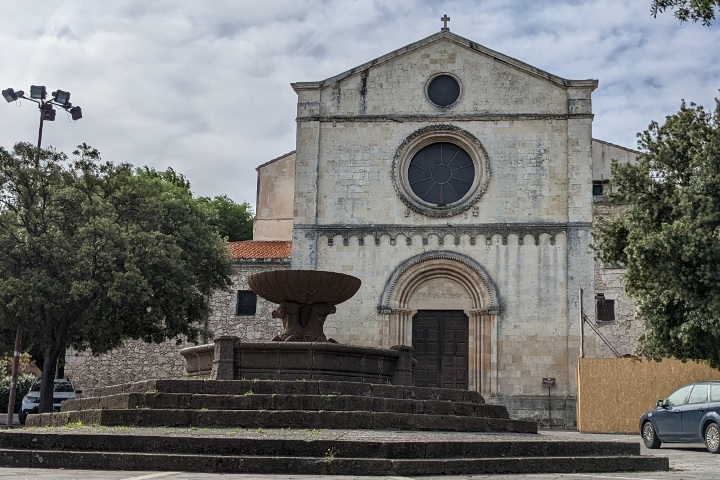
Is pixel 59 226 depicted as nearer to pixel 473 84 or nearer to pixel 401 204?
pixel 401 204

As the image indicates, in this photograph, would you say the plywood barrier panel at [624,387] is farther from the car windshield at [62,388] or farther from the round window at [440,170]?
the car windshield at [62,388]

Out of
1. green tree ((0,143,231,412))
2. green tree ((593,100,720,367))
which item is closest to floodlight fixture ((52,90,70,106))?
green tree ((0,143,231,412))

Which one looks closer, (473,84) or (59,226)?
(59,226)

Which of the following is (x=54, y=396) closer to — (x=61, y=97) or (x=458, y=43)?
(x=61, y=97)

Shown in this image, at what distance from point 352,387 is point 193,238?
42.7 ft

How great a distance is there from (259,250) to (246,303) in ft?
6.69

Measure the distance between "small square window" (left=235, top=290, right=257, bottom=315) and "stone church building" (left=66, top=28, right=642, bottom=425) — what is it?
5.24 meters

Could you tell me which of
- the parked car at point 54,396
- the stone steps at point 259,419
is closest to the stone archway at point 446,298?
the parked car at point 54,396

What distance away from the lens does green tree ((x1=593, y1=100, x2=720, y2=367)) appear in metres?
17.8

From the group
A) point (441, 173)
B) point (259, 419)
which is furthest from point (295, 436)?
point (441, 173)

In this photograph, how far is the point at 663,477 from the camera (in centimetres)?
1036

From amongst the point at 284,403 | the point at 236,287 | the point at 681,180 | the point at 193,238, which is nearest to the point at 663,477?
the point at 284,403

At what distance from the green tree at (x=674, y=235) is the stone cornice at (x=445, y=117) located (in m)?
7.08

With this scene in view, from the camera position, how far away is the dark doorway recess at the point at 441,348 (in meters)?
26.6
